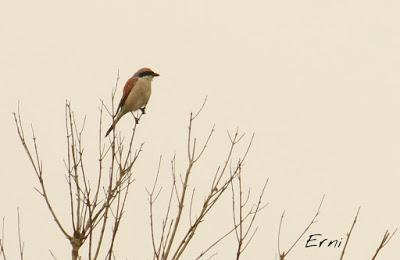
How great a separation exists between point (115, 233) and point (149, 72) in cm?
606

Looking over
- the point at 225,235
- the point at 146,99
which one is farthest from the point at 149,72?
Answer: the point at 225,235

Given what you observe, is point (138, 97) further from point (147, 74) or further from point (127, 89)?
point (147, 74)

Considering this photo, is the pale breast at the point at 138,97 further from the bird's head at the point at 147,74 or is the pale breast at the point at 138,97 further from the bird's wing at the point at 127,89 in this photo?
the bird's head at the point at 147,74

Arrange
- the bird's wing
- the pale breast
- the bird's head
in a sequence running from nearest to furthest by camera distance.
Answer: the pale breast < the bird's wing < the bird's head

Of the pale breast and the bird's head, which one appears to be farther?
the bird's head

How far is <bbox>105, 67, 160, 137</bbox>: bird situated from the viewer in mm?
9836

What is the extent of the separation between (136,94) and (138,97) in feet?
0.17

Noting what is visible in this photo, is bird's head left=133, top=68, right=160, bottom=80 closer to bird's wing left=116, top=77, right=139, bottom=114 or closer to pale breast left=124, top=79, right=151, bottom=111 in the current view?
bird's wing left=116, top=77, right=139, bottom=114

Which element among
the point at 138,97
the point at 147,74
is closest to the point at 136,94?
the point at 138,97

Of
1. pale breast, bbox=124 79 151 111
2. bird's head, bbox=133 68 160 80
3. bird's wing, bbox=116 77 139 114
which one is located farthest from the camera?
bird's head, bbox=133 68 160 80

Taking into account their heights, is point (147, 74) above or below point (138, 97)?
above

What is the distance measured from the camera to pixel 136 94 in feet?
32.2

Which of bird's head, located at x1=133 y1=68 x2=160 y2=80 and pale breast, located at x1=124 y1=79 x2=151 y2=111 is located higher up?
bird's head, located at x1=133 y1=68 x2=160 y2=80

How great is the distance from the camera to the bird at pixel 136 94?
984 cm
